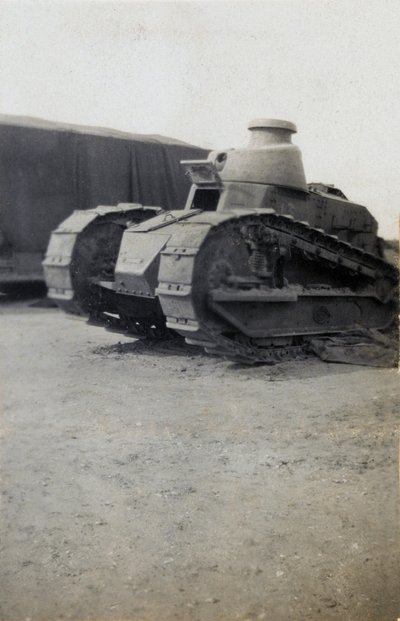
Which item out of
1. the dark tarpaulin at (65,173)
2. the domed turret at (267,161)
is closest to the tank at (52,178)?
the dark tarpaulin at (65,173)

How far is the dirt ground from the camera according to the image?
9.64ft

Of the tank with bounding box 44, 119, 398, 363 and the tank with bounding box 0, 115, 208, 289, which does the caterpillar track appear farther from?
the tank with bounding box 0, 115, 208, 289

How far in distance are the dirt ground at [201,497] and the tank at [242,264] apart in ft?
2.58

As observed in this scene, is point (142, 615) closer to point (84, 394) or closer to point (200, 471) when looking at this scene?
point (200, 471)

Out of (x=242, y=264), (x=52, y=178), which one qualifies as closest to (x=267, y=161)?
(x=242, y=264)

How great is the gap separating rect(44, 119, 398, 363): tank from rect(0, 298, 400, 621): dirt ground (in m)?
0.79

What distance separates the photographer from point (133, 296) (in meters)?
8.25

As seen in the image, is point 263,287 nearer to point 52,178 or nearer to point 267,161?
point 267,161

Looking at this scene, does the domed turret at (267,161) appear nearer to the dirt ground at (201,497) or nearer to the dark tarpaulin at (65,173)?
the dirt ground at (201,497)

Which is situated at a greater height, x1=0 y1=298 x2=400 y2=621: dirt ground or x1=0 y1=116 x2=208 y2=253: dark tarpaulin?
x1=0 y1=116 x2=208 y2=253: dark tarpaulin

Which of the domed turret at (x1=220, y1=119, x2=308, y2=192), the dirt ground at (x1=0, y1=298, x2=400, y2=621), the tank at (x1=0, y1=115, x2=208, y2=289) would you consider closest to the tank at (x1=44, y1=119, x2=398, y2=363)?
the domed turret at (x1=220, y1=119, x2=308, y2=192)

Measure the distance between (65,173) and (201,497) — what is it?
10.3m

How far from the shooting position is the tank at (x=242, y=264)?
708 cm

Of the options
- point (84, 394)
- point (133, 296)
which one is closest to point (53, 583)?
point (84, 394)
